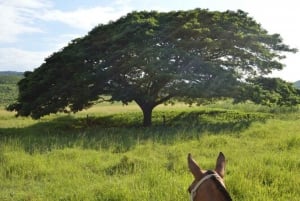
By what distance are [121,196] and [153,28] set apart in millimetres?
15767

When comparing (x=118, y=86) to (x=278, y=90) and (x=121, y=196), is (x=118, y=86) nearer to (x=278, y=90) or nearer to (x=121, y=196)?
(x=278, y=90)

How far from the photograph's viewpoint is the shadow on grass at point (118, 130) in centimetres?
1421

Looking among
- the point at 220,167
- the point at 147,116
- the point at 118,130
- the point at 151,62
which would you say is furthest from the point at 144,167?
the point at 147,116

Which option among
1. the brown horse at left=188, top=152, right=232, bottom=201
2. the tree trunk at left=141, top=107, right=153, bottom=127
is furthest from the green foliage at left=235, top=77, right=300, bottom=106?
the brown horse at left=188, top=152, right=232, bottom=201

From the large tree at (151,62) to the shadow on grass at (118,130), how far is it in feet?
4.76

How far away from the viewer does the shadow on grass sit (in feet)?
46.6

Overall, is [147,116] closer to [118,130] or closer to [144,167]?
[118,130]

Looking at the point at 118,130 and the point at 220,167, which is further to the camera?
the point at 118,130

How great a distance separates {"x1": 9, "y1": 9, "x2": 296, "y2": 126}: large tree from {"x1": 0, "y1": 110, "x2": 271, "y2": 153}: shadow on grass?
1452 mm

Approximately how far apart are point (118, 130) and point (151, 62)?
3638 mm

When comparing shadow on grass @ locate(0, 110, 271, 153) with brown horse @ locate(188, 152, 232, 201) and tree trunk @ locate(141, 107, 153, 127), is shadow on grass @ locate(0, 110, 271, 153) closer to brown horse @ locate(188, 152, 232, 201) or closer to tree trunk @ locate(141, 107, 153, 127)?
tree trunk @ locate(141, 107, 153, 127)

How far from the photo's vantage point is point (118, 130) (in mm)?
19500

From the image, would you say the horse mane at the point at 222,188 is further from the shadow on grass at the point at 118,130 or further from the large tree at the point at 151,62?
the large tree at the point at 151,62

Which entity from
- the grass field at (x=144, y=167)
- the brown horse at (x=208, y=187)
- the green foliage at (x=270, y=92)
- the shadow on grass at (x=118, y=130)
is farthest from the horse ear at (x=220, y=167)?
the green foliage at (x=270, y=92)
